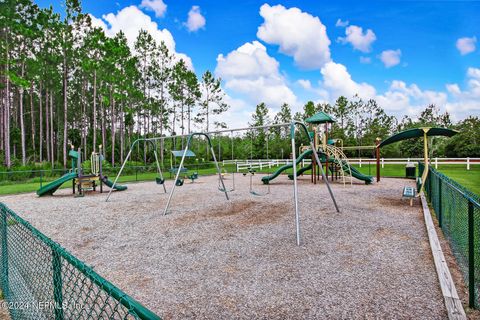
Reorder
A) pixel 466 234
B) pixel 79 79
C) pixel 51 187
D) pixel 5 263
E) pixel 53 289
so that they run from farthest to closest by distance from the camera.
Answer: pixel 79 79 < pixel 51 187 < pixel 466 234 < pixel 5 263 < pixel 53 289

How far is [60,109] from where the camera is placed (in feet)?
146

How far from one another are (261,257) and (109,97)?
3484 centimetres

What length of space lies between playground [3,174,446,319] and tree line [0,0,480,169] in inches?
382

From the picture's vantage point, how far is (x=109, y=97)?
111 feet

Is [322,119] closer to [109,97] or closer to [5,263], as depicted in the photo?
[5,263]

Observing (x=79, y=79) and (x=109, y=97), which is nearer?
(x=109, y=97)

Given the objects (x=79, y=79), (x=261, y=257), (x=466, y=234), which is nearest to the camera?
(x=466, y=234)

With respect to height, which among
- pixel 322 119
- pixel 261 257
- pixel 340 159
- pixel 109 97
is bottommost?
pixel 261 257

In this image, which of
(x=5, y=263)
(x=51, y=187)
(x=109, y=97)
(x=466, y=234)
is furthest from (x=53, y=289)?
(x=109, y=97)

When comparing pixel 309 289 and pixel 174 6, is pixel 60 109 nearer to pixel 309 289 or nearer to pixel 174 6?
pixel 174 6

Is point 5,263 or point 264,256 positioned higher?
point 5,263

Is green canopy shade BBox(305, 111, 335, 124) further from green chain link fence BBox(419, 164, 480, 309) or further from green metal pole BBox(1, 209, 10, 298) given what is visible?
green metal pole BBox(1, 209, 10, 298)

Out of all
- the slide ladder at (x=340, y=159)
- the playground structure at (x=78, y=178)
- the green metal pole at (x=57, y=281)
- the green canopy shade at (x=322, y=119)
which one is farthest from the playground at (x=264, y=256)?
the green canopy shade at (x=322, y=119)

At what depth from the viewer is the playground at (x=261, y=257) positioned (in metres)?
3.18
